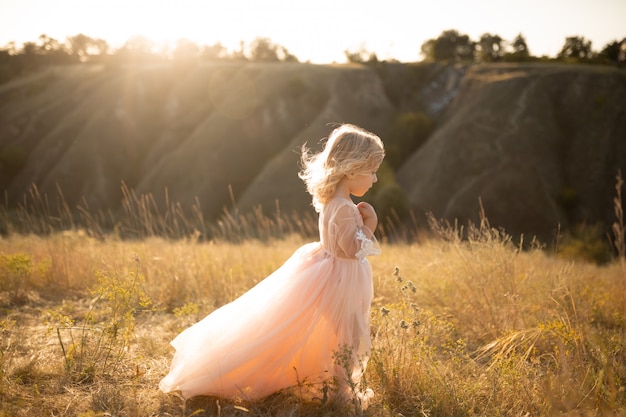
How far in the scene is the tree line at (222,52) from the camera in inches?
2078

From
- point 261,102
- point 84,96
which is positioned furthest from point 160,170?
point 84,96

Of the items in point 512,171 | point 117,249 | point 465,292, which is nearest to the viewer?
point 465,292

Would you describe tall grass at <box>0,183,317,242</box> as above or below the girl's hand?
below

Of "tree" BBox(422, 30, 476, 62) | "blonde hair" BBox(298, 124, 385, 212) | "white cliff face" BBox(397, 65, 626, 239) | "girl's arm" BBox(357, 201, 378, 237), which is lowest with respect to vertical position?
"white cliff face" BBox(397, 65, 626, 239)

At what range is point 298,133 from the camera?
41.7 meters

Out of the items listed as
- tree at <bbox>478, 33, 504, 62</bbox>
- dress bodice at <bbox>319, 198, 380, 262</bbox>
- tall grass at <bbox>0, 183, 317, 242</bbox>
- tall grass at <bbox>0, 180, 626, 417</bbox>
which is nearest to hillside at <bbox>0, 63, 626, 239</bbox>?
tree at <bbox>478, 33, 504, 62</bbox>

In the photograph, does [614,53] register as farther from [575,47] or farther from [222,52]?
[222,52]

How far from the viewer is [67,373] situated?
10.8 feet

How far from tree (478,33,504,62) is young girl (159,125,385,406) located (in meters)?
A: 60.6

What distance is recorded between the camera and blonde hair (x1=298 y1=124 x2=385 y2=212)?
9.70 feet

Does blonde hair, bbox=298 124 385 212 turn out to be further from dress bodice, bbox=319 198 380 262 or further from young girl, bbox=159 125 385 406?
dress bodice, bbox=319 198 380 262

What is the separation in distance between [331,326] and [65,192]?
43.0 metres

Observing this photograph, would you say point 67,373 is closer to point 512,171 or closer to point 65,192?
point 512,171

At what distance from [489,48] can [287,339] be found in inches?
2655
